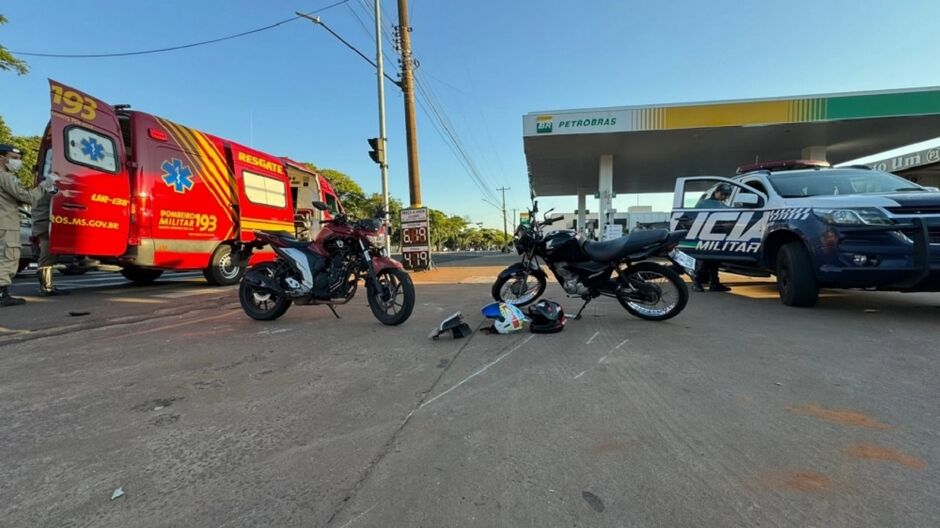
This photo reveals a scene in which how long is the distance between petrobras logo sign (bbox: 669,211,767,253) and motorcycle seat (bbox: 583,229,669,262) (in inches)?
79.4

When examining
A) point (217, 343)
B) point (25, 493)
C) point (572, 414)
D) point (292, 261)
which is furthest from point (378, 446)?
point (292, 261)

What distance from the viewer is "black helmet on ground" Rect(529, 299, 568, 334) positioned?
4.32 meters

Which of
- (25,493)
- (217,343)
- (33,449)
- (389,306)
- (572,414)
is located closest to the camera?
(25,493)

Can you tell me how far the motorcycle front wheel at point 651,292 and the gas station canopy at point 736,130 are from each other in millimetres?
13503

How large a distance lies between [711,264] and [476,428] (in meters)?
6.19

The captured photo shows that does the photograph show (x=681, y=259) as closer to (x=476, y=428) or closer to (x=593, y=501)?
(x=476, y=428)

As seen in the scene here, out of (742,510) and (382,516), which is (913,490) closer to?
(742,510)

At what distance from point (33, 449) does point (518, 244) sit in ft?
15.2

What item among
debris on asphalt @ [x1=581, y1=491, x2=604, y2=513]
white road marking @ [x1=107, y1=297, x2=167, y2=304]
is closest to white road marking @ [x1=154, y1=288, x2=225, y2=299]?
white road marking @ [x1=107, y1=297, x2=167, y2=304]

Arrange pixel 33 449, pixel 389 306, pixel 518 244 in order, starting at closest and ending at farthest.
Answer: pixel 33 449, pixel 389 306, pixel 518 244

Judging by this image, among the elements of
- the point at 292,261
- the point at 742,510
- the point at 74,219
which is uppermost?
the point at 74,219

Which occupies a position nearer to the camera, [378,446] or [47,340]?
[378,446]

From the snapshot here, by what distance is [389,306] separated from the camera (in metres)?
4.84

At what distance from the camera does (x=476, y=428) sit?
2.26m
